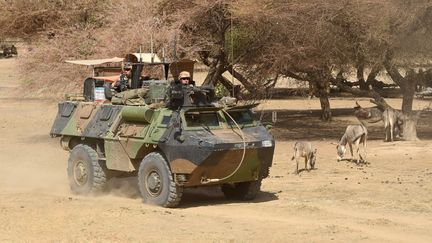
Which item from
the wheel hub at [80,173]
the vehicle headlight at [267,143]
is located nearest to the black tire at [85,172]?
the wheel hub at [80,173]

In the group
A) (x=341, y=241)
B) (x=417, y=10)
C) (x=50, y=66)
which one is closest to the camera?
(x=341, y=241)

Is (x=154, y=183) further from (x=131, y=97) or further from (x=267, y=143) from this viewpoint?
(x=267, y=143)

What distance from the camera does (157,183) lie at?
13.0m

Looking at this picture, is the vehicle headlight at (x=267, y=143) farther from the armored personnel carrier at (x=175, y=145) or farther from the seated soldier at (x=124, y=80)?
the seated soldier at (x=124, y=80)

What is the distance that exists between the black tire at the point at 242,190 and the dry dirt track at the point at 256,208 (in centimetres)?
29

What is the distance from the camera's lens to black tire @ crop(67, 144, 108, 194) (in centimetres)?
1445

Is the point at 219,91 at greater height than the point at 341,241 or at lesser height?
greater

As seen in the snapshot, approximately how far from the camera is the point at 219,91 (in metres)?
31.4

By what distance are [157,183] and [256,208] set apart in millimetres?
1618

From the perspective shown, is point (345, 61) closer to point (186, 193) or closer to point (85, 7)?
point (85, 7)

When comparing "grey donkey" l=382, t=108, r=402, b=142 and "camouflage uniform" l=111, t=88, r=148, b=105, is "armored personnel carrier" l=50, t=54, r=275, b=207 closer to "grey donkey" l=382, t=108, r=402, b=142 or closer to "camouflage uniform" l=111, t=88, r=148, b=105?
"camouflage uniform" l=111, t=88, r=148, b=105

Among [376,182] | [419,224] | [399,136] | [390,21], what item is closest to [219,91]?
[399,136]

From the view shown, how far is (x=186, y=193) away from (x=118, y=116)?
2.01 meters

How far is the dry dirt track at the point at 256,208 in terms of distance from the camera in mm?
10703
